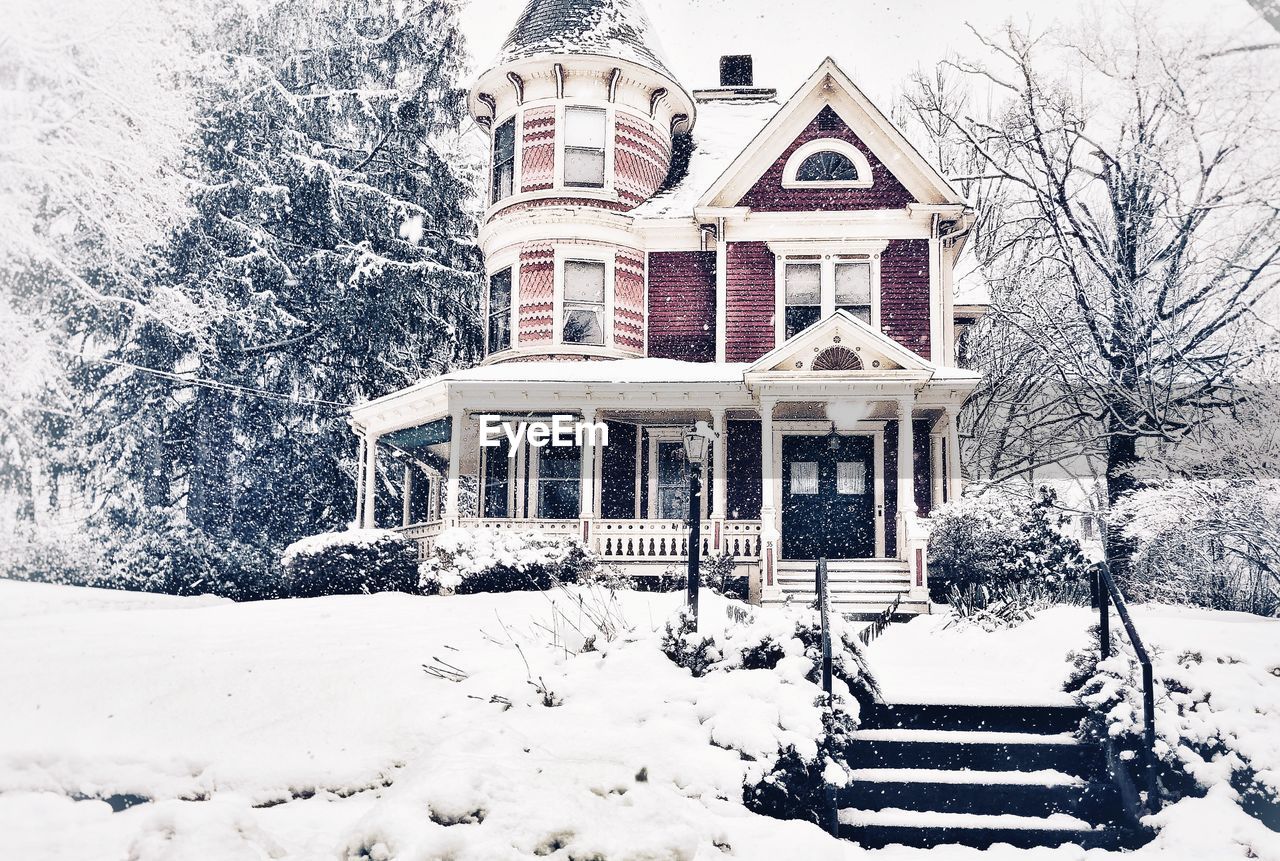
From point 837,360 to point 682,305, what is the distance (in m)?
3.00

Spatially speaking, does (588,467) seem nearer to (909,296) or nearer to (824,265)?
(824,265)

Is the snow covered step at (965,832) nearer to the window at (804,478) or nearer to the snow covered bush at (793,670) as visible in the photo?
the snow covered bush at (793,670)

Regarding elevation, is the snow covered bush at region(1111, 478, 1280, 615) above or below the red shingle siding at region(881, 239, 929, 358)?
below

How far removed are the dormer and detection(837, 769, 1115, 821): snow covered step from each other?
9.81 meters

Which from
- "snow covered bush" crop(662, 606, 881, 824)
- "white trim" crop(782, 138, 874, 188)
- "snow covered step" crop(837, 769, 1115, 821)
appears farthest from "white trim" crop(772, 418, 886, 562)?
"snow covered step" crop(837, 769, 1115, 821)

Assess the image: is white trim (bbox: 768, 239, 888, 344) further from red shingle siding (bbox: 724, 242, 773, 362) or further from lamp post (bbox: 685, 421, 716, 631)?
lamp post (bbox: 685, 421, 716, 631)

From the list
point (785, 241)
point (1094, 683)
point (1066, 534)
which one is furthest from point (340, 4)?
point (1094, 683)

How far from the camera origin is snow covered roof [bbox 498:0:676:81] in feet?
45.5

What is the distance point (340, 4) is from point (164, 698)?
43.0 feet

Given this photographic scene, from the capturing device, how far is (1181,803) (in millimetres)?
5379

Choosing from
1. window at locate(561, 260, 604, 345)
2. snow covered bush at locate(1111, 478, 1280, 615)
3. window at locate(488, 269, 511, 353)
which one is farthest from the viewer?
window at locate(488, 269, 511, 353)

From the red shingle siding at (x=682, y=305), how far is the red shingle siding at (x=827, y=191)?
1.04 meters

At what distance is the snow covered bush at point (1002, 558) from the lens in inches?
378

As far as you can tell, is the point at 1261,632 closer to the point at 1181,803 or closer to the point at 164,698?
the point at 1181,803
